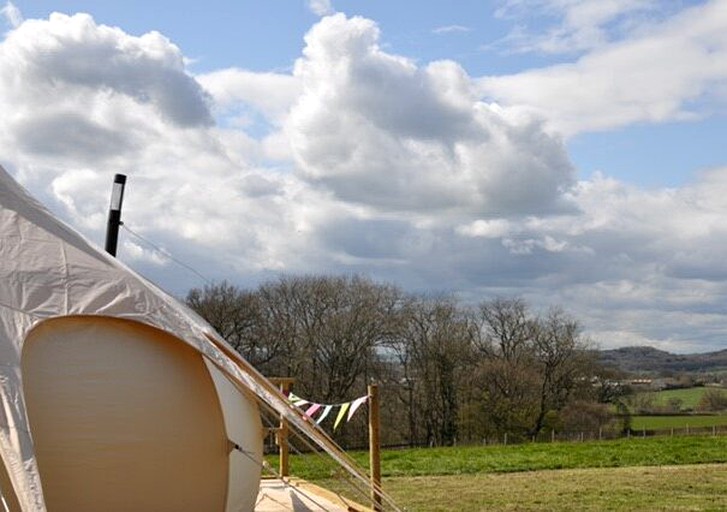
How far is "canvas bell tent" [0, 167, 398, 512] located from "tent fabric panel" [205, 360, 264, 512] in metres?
0.02

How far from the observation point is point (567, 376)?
42594 mm

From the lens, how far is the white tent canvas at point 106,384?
7.41 m

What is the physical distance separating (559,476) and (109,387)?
478 inches

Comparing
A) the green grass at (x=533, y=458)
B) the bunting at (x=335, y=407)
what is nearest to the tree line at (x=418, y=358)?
the green grass at (x=533, y=458)

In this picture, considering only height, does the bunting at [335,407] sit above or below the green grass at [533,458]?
above

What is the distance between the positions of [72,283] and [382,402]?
102 feet

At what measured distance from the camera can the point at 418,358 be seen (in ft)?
133

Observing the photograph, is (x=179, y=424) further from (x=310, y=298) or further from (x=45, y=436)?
(x=310, y=298)

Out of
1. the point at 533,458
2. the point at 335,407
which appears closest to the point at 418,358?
the point at 533,458

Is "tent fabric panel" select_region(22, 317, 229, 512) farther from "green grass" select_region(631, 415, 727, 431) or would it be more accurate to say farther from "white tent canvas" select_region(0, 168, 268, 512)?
"green grass" select_region(631, 415, 727, 431)

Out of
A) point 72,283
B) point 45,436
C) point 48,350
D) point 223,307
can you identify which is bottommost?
point 45,436

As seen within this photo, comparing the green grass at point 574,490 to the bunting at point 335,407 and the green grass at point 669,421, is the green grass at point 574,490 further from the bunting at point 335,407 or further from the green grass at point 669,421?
the green grass at point 669,421

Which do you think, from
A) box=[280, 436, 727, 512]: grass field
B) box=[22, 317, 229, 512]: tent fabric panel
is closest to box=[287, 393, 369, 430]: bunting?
box=[280, 436, 727, 512]: grass field

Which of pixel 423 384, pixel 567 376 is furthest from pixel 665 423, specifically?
pixel 423 384
